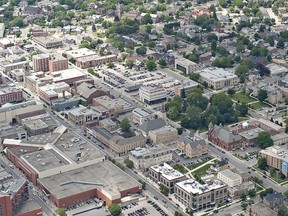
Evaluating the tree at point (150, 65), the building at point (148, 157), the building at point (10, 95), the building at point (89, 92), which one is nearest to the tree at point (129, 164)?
the building at point (148, 157)

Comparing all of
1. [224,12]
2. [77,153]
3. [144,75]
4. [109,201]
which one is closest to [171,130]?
[77,153]

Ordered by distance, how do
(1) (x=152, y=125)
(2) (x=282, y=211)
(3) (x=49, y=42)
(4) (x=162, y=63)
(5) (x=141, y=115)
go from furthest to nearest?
(3) (x=49, y=42) → (4) (x=162, y=63) → (5) (x=141, y=115) → (1) (x=152, y=125) → (2) (x=282, y=211)

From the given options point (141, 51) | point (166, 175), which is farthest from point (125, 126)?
point (141, 51)

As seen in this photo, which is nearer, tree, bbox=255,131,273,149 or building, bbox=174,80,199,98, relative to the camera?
tree, bbox=255,131,273,149

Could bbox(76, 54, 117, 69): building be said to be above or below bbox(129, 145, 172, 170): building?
below

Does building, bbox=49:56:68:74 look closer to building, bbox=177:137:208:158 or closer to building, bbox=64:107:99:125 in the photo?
building, bbox=64:107:99:125

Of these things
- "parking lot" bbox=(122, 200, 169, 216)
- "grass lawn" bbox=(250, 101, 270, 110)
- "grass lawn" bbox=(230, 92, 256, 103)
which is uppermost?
"parking lot" bbox=(122, 200, 169, 216)

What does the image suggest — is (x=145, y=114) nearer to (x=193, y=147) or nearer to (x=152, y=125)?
(x=152, y=125)

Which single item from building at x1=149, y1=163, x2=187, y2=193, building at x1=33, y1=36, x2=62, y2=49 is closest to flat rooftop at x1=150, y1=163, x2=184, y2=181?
building at x1=149, y1=163, x2=187, y2=193
